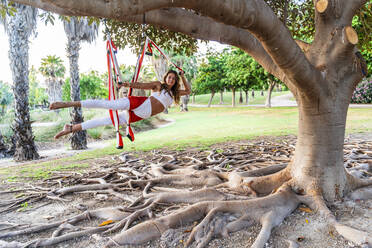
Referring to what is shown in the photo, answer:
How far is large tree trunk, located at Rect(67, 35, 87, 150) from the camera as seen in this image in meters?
11.1

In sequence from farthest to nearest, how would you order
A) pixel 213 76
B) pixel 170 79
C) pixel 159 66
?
pixel 213 76, pixel 159 66, pixel 170 79

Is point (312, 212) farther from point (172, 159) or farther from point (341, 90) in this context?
point (172, 159)

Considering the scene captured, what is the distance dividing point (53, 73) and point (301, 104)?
4731 cm

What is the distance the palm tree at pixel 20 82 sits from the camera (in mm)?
9164

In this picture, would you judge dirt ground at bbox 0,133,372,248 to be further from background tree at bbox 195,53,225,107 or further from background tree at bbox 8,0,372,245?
background tree at bbox 195,53,225,107

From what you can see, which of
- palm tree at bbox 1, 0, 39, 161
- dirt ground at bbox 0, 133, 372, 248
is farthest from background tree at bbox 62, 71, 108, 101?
dirt ground at bbox 0, 133, 372, 248

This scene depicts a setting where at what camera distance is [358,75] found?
338cm

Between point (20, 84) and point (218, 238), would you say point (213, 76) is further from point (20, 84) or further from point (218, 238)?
point (218, 238)

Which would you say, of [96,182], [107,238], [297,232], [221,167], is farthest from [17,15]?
[297,232]

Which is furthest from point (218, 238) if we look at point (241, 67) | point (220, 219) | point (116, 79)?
point (241, 67)

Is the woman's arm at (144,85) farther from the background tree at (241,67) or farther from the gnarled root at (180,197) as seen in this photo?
the background tree at (241,67)

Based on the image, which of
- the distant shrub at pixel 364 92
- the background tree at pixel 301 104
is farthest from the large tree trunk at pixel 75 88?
the distant shrub at pixel 364 92

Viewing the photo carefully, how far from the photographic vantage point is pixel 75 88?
36.8ft

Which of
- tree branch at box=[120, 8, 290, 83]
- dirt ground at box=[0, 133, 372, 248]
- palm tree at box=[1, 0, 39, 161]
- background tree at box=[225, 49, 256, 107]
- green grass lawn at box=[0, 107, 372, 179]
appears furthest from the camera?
background tree at box=[225, 49, 256, 107]
